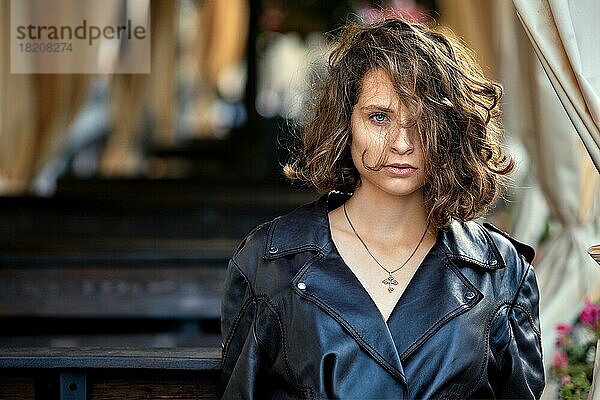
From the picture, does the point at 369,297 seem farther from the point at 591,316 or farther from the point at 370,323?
the point at 591,316

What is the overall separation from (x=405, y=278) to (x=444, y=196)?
19 cm

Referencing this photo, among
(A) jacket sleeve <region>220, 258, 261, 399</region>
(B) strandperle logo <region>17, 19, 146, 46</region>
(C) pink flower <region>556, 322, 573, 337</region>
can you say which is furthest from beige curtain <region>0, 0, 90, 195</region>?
(A) jacket sleeve <region>220, 258, 261, 399</region>

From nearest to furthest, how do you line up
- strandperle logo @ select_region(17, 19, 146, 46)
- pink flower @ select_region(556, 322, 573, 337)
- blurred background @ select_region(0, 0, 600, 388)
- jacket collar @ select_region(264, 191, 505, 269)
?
jacket collar @ select_region(264, 191, 505, 269), pink flower @ select_region(556, 322, 573, 337), strandperle logo @ select_region(17, 19, 146, 46), blurred background @ select_region(0, 0, 600, 388)

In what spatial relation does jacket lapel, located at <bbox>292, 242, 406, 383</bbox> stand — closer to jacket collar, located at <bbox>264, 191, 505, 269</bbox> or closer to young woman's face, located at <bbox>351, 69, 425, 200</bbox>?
jacket collar, located at <bbox>264, 191, 505, 269</bbox>

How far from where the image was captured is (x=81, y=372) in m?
2.63

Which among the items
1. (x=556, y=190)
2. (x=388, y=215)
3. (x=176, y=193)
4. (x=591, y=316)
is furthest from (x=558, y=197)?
(x=176, y=193)

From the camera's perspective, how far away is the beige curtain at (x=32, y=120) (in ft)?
21.9

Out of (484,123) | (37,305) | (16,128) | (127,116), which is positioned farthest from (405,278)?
(127,116)

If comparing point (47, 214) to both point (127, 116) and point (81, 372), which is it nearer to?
point (127, 116)

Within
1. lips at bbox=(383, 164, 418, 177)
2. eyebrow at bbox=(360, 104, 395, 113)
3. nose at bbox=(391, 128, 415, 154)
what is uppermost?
eyebrow at bbox=(360, 104, 395, 113)

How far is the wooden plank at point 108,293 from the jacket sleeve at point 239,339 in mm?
2618

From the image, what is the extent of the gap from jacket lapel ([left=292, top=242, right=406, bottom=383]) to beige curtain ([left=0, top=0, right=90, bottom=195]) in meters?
4.39

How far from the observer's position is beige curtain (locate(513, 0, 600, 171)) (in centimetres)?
242

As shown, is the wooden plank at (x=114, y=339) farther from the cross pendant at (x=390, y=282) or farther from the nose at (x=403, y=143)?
the nose at (x=403, y=143)
